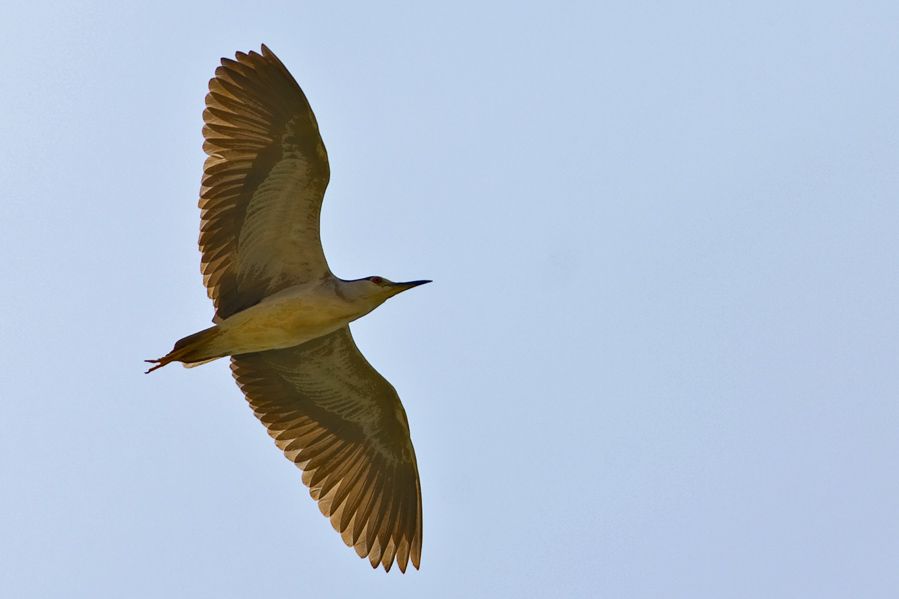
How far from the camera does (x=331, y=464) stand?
1480cm

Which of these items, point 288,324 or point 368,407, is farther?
point 368,407

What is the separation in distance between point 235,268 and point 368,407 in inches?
77.1

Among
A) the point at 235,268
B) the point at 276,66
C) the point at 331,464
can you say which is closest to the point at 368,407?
the point at 331,464

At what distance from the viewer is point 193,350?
1349cm

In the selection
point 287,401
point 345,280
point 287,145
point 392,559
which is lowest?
point 392,559

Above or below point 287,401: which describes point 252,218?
above

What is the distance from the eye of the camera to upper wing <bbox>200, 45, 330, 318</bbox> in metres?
13.6

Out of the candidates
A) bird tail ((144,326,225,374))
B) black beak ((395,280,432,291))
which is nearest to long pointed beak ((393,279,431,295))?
black beak ((395,280,432,291))

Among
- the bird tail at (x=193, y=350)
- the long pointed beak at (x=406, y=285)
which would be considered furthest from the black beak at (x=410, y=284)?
the bird tail at (x=193, y=350)

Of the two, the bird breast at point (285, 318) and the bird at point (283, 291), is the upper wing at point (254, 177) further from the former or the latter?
the bird breast at point (285, 318)

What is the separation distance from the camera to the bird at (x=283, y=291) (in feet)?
44.6

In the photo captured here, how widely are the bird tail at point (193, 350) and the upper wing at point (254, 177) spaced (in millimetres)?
359

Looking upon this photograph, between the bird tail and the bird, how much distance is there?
0.04ft

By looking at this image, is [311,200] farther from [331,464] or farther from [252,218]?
[331,464]
